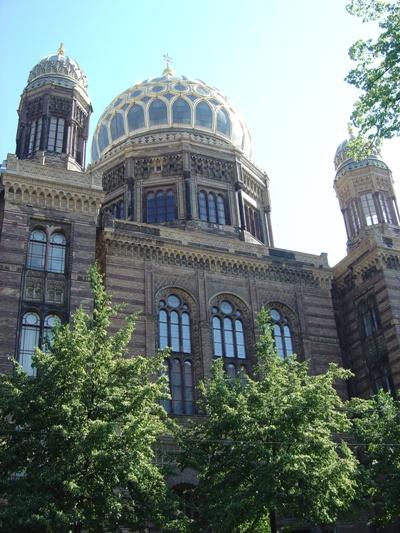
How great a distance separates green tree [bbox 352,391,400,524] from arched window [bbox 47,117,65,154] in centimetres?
1771

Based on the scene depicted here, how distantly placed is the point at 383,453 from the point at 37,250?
14.2 m

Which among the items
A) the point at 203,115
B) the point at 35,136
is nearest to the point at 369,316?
the point at 203,115

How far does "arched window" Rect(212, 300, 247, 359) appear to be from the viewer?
2786cm

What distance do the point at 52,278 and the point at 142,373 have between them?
7805mm

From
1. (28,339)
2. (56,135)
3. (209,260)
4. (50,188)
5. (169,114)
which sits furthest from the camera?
(169,114)

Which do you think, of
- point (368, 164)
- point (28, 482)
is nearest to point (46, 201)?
point (28, 482)

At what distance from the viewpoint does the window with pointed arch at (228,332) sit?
2777 centimetres

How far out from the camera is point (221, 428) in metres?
18.5

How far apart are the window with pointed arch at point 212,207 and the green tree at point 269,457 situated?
16.9 metres

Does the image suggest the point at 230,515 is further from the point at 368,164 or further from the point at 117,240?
the point at 368,164

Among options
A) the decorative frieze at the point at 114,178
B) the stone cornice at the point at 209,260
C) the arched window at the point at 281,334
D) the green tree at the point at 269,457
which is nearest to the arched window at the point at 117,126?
the decorative frieze at the point at 114,178

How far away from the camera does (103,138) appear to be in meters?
40.3

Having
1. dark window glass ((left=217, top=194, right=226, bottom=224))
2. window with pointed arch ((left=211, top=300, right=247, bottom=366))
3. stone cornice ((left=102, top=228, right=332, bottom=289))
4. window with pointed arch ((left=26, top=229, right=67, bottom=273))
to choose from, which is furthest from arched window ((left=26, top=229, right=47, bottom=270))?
dark window glass ((left=217, top=194, right=226, bottom=224))

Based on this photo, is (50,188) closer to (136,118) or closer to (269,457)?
(269,457)
